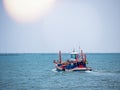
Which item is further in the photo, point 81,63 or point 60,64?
point 60,64

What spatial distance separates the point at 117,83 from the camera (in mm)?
71625

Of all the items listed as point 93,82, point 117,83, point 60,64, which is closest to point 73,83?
point 93,82

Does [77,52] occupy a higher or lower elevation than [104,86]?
higher

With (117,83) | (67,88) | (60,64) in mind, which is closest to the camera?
(67,88)

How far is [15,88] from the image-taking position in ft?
219

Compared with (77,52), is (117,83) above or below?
below

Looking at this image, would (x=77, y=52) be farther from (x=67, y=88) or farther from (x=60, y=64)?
(x=67, y=88)

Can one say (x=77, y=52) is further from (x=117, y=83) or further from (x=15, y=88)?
(x=15, y=88)

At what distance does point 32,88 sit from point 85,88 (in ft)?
35.4

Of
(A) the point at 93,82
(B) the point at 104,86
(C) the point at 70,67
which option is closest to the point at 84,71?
(C) the point at 70,67

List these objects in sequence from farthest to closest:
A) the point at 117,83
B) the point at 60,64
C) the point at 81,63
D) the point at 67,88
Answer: the point at 60,64
the point at 81,63
the point at 117,83
the point at 67,88

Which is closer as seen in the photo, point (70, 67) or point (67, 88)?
point (67, 88)

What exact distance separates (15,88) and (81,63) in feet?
106

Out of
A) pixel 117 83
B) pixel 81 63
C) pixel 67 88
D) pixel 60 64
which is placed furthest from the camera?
pixel 60 64
